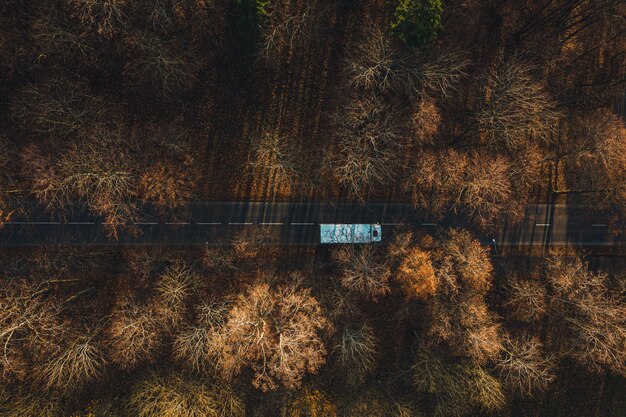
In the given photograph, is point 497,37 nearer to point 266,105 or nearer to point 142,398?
point 266,105

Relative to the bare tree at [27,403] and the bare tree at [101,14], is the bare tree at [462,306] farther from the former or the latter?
the bare tree at [27,403]

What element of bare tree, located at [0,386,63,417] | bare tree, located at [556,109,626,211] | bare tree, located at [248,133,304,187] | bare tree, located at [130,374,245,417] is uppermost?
bare tree, located at [556,109,626,211]

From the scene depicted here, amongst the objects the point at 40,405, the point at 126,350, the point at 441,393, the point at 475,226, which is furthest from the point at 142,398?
the point at 475,226

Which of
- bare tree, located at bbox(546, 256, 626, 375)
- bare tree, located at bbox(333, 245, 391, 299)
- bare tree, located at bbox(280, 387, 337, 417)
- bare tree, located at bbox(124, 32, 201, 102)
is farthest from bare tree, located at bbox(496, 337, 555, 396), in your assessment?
bare tree, located at bbox(124, 32, 201, 102)

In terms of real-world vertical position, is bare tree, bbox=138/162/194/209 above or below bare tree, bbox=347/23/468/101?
below

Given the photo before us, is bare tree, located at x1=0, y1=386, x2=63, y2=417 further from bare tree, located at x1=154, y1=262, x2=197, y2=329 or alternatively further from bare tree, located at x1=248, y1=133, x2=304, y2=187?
bare tree, located at x1=248, y1=133, x2=304, y2=187

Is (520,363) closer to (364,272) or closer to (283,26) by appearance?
(364,272)
